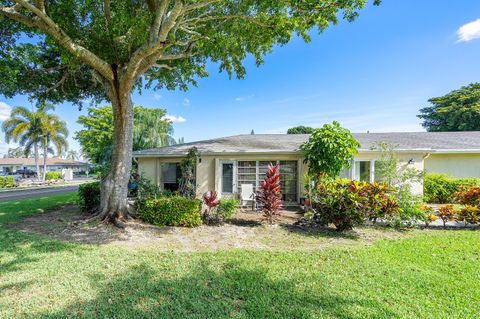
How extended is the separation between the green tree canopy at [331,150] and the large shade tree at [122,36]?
12.8ft

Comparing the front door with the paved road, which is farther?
the paved road

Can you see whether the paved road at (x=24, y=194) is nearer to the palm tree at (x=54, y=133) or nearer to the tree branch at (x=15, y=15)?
the palm tree at (x=54, y=133)

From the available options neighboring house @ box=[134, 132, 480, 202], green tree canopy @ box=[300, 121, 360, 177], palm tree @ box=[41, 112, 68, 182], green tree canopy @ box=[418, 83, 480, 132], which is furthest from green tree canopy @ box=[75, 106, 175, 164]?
green tree canopy @ box=[418, 83, 480, 132]

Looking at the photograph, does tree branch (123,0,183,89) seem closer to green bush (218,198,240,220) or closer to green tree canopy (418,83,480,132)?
green bush (218,198,240,220)

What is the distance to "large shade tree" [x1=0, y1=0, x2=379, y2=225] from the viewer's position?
650cm

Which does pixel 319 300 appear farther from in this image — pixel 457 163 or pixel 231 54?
pixel 457 163

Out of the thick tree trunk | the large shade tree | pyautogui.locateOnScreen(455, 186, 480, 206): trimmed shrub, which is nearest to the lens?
the large shade tree

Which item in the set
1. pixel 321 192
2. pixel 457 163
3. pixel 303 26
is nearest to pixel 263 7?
pixel 303 26

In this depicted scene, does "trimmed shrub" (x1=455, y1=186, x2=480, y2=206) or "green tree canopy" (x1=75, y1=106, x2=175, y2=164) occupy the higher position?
"green tree canopy" (x1=75, y1=106, x2=175, y2=164)

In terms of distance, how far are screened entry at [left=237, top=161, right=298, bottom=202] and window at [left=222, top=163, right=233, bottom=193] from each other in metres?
0.42

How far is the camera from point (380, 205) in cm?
690

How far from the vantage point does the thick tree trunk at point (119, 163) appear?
7902mm

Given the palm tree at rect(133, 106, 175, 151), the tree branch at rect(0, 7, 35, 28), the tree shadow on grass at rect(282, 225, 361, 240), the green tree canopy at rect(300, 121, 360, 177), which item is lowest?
the tree shadow on grass at rect(282, 225, 361, 240)

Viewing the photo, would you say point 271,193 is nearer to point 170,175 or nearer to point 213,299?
point 213,299
